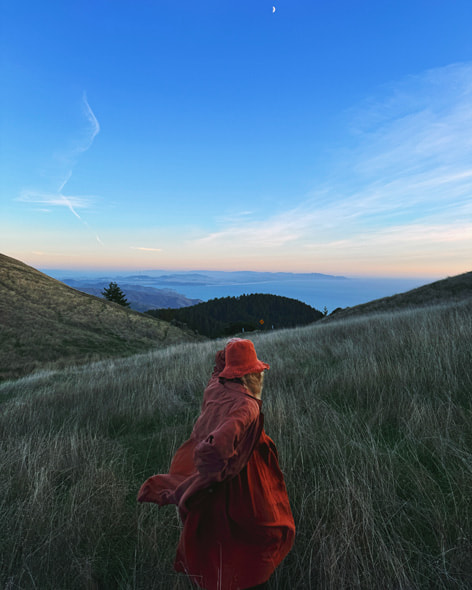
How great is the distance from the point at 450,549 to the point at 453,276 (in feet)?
109

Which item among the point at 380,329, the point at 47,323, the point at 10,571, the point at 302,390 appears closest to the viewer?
the point at 10,571

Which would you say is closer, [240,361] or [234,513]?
[234,513]

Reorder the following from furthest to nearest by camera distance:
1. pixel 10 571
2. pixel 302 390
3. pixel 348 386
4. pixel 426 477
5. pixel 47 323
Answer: pixel 47 323 < pixel 302 390 < pixel 348 386 < pixel 426 477 < pixel 10 571

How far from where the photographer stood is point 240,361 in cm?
143

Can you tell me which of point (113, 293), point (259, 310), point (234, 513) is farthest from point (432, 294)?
point (259, 310)

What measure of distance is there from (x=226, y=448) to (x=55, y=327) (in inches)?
1230

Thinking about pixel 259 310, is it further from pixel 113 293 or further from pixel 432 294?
pixel 432 294

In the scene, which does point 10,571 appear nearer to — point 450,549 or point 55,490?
point 55,490

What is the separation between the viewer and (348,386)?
4.00 metres

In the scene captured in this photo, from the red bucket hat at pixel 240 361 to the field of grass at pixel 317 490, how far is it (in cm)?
118

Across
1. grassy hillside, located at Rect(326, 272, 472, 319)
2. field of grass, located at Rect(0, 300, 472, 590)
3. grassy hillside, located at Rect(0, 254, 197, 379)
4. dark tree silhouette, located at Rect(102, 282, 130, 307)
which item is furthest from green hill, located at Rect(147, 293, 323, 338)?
field of grass, located at Rect(0, 300, 472, 590)

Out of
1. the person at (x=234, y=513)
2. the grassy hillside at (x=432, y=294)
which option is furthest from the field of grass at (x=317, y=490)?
the grassy hillside at (x=432, y=294)

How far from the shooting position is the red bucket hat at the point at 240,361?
4.57 feet

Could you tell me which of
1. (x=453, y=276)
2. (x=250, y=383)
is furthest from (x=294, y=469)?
(x=453, y=276)
